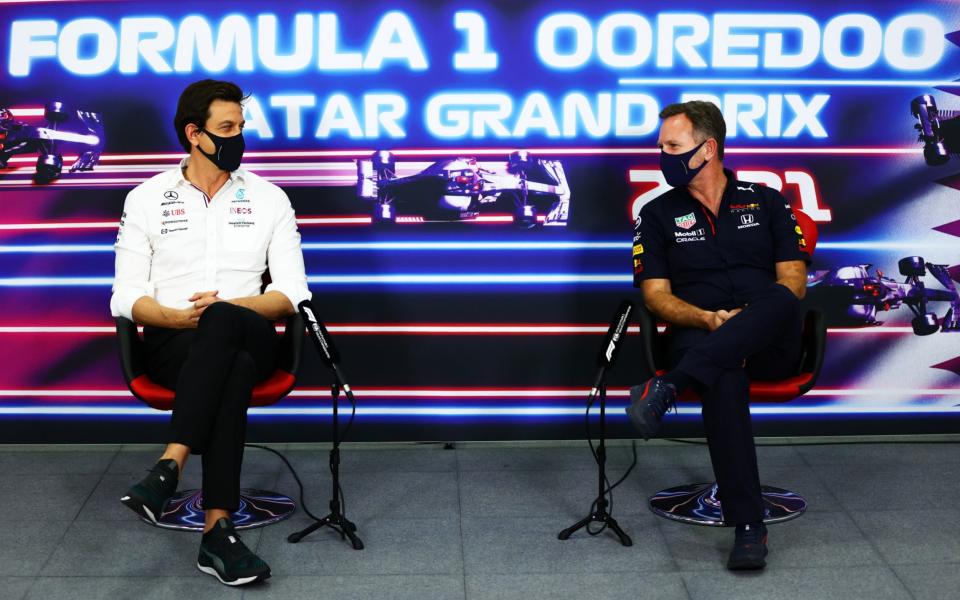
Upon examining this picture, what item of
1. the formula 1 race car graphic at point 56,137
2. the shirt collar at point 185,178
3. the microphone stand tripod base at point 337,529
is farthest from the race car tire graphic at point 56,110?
the microphone stand tripod base at point 337,529

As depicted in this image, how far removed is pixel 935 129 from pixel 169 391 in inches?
119

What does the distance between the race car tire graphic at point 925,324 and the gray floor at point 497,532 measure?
45 cm

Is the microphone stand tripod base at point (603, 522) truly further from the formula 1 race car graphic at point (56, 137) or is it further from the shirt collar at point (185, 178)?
the formula 1 race car graphic at point (56, 137)

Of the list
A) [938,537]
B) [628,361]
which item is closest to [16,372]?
[628,361]

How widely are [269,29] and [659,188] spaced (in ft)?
5.19

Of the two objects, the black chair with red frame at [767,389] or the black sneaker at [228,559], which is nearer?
the black sneaker at [228,559]

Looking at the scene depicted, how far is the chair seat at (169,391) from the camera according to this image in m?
3.58

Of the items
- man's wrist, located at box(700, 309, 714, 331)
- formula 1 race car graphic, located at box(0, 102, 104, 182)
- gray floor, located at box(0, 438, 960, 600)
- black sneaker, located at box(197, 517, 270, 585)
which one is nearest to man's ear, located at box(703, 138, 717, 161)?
man's wrist, located at box(700, 309, 714, 331)

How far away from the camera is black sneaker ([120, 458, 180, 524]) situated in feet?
10.4

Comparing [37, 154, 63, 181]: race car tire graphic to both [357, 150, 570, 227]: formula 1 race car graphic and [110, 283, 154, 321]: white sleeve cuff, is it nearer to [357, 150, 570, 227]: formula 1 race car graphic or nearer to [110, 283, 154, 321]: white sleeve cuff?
[110, 283, 154, 321]: white sleeve cuff

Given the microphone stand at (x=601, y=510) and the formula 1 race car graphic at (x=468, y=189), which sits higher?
the formula 1 race car graphic at (x=468, y=189)

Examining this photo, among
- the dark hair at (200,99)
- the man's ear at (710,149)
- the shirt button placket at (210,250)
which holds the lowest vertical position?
the shirt button placket at (210,250)

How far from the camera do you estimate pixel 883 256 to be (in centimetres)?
461

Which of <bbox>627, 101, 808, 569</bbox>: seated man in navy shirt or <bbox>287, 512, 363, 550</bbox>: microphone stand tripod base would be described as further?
<bbox>627, 101, 808, 569</bbox>: seated man in navy shirt
